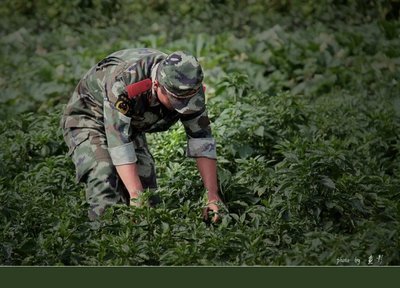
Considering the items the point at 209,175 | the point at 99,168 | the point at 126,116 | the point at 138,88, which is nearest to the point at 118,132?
the point at 126,116

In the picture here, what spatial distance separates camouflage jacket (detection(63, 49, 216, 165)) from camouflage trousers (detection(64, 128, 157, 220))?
7cm

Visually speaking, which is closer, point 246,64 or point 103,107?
point 103,107

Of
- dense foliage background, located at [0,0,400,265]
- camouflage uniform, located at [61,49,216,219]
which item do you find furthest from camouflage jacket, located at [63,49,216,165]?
dense foliage background, located at [0,0,400,265]

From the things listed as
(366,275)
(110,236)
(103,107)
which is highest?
(103,107)

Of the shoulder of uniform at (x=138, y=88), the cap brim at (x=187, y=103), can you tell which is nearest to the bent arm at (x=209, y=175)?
the cap brim at (x=187, y=103)

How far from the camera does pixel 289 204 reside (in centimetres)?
514

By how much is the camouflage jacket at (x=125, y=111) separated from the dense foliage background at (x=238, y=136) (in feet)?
1.09

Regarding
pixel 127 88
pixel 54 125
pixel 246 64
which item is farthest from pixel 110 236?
pixel 246 64

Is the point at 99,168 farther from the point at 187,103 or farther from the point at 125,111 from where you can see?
the point at 187,103

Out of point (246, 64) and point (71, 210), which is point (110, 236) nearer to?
point (71, 210)

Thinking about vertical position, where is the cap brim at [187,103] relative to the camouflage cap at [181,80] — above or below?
below

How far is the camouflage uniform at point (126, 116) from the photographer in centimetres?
510

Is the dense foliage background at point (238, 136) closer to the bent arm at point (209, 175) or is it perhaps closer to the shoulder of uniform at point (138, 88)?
the bent arm at point (209, 175)

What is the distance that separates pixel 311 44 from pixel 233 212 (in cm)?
341
